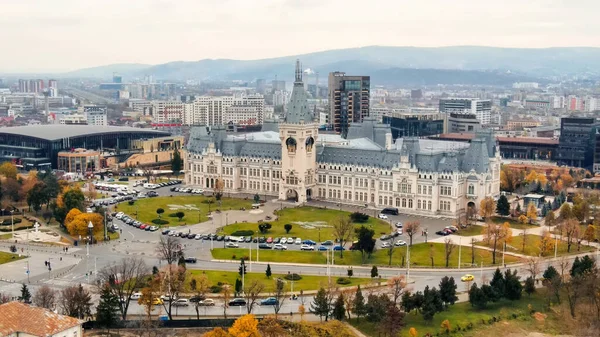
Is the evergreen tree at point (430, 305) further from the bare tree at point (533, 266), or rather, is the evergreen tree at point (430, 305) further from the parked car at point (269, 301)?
the parked car at point (269, 301)

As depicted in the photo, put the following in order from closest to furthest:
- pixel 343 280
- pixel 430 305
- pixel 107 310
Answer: pixel 107 310 < pixel 430 305 < pixel 343 280

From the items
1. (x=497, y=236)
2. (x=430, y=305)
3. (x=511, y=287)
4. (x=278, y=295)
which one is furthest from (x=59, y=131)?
(x=511, y=287)

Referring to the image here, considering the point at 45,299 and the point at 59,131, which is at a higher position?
the point at 59,131

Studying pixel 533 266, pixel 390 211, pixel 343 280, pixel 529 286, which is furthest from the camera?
pixel 390 211

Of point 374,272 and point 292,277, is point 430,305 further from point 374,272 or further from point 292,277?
point 292,277

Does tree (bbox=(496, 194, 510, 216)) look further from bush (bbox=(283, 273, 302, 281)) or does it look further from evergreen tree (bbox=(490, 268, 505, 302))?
bush (bbox=(283, 273, 302, 281))

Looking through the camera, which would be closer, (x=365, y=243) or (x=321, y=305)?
(x=321, y=305)

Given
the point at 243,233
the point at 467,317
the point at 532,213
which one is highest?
the point at 532,213
